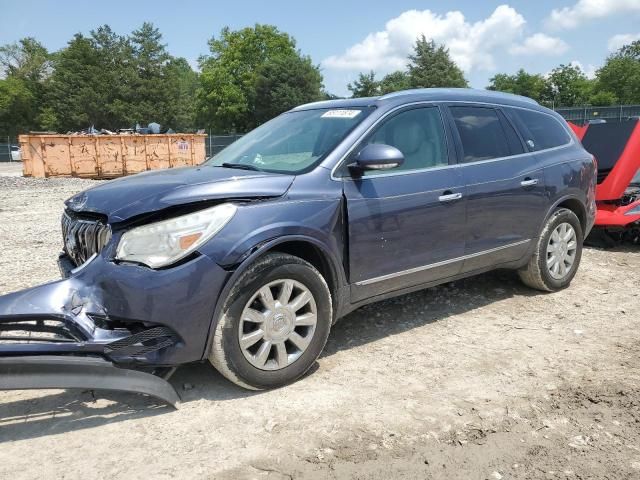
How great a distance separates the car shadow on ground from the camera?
306cm

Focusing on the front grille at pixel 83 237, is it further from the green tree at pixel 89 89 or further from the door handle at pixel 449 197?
the green tree at pixel 89 89

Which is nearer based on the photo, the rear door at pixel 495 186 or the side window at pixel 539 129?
the rear door at pixel 495 186

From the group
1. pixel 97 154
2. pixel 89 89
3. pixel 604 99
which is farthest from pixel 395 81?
pixel 97 154

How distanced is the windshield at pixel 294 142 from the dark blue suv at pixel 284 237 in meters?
0.02

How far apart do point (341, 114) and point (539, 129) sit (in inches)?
86.6

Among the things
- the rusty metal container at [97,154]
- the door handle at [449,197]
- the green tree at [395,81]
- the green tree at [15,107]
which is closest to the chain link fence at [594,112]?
the rusty metal container at [97,154]

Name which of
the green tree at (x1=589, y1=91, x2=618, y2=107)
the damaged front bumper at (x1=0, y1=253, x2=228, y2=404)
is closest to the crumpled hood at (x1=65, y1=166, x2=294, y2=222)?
the damaged front bumper at (x1=0, y1=253, x2=228, y2=404)

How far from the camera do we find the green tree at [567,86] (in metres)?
82.6

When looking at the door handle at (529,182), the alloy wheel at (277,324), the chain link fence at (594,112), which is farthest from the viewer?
the chain link fence at (594,112)

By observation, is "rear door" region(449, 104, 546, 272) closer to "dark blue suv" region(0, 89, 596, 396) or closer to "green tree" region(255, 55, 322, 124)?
"dark blue suv" region(0, 89, 596, 396)

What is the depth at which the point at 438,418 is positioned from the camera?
10.2 ft

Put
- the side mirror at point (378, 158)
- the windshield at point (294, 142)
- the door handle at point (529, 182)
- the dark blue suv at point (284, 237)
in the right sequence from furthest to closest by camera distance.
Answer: the door handle at point (529, 182) < the windshield at point (294, 142) < the side mirror at point (378, 158) < the dark blue suv at point (284, 237)

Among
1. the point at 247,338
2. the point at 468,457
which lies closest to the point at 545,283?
the point at 468,457

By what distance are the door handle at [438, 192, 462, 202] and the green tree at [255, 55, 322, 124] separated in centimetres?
5753
